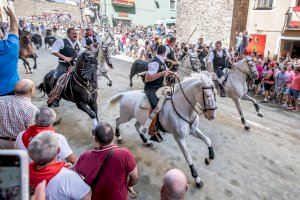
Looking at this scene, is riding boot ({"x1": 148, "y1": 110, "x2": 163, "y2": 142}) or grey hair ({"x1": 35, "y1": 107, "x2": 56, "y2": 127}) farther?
riding boot ({"x1": 148, "y1": 110, "x2": 163, "y2": 142})

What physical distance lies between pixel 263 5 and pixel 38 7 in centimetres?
5103

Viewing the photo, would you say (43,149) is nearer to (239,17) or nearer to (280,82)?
(280,82)

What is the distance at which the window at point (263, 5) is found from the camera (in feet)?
63.9

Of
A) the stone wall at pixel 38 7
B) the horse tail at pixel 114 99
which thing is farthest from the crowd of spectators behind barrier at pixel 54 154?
the stone wall at pixel 38 7

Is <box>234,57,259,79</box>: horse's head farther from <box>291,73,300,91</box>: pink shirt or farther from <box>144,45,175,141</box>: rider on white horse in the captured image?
<box>144,45,175,141</box>: rider on white horse

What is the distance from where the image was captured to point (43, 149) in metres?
2.50

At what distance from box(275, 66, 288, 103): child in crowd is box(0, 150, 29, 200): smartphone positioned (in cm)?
1273

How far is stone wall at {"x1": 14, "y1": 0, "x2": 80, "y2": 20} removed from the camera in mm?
53562

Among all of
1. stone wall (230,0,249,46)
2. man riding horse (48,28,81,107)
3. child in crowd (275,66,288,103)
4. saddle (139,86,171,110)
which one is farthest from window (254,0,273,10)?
saddle (139,86,171,110)

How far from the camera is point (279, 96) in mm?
12680

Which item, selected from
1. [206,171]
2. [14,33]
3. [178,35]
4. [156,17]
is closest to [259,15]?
[178,35]

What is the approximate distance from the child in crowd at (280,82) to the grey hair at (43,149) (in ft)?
39.2

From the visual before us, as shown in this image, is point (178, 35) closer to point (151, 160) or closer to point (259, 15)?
point (259, 15)

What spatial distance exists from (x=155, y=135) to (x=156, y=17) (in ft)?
137
